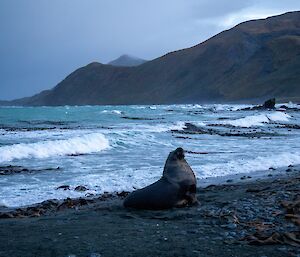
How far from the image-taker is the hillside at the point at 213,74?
408 feet

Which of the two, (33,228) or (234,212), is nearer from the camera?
(33,228)

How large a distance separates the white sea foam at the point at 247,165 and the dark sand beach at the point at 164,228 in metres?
3.72

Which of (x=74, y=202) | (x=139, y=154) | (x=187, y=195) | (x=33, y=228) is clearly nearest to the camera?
(x=33, y=228)

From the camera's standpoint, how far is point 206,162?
1446cm

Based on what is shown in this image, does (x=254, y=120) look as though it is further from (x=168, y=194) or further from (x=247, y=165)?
(x=168, y=194)

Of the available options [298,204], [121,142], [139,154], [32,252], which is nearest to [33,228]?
[32,252]

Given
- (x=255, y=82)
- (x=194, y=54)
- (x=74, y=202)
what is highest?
(x=194, y=54)

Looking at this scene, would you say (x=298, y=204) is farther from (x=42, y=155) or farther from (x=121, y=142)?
(x=121, y=142)

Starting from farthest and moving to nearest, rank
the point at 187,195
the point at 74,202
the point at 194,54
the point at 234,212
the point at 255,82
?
the point at 194,54, the point at 255,82, the point at 74,202, the point at 187,195, the point at 234,212

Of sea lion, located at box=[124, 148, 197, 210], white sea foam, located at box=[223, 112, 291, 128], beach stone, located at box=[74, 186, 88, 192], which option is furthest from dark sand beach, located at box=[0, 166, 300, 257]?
white sea foam, located at box=[223, 112, 291, 128]

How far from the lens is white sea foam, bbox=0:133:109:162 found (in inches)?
653

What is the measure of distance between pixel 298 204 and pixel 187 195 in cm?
171

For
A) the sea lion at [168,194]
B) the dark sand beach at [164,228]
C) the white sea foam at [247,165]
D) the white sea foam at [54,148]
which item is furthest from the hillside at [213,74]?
the dark sand beach at [164,228]

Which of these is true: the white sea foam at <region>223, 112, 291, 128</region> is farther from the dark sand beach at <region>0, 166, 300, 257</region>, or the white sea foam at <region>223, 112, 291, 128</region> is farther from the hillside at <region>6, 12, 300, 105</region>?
the hillside at <region>6, 12, 300, 105</region>
